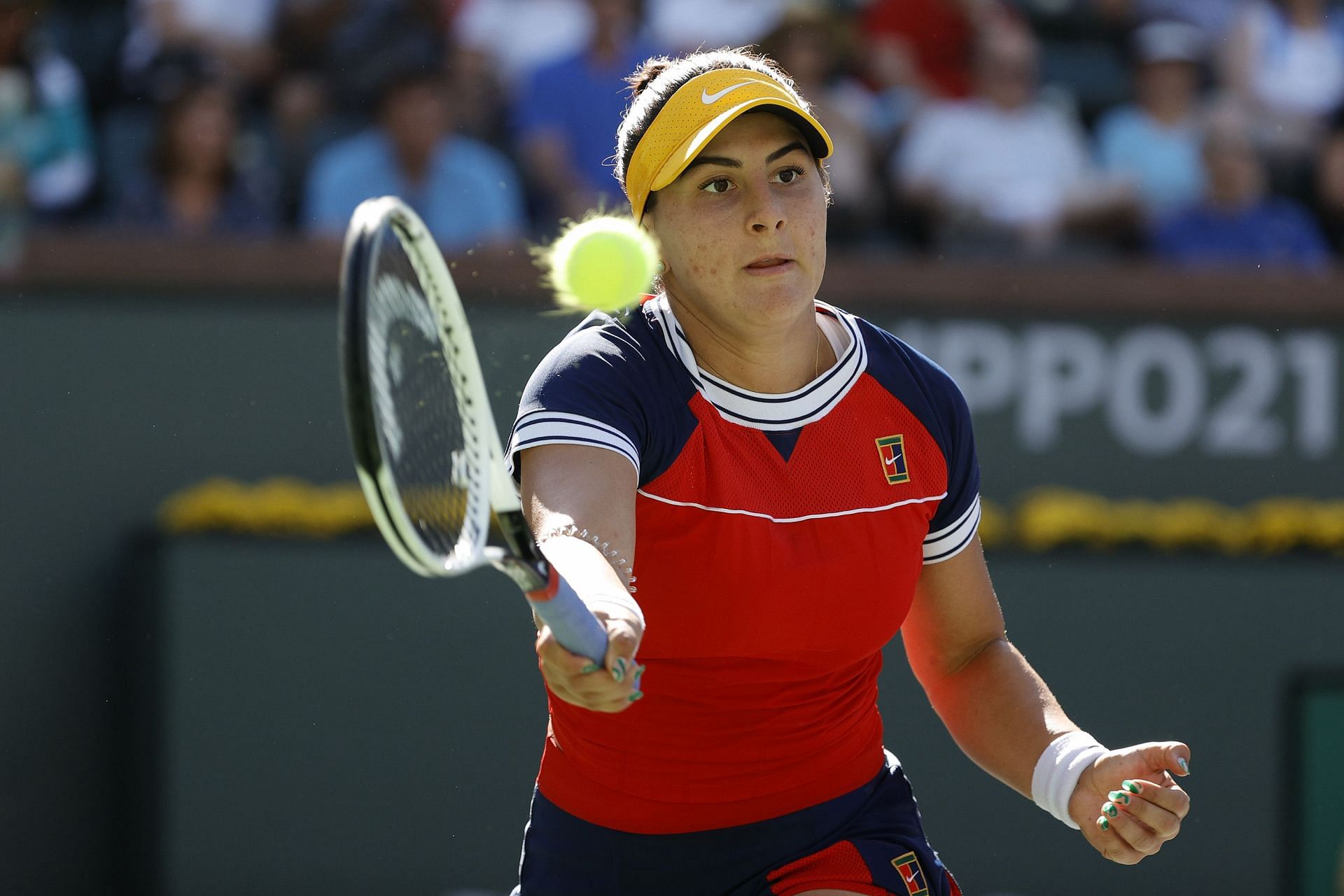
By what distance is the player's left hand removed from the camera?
255cm

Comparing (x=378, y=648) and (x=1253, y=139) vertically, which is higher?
(x=1253, y=139)

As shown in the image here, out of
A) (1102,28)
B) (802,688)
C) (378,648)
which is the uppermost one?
(1102,28)

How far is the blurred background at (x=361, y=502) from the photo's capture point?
5.57 meters

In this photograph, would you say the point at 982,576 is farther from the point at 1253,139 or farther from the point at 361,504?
the point at 1253,139

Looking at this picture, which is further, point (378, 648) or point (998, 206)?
point (998, 206)

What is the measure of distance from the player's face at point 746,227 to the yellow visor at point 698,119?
0.04 metres

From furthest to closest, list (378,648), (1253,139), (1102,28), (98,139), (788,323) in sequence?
(1102,28) → (1253,139) → (98,139) → (378,648) → (788,323)

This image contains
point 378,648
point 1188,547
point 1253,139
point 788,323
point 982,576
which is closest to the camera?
point 788,323

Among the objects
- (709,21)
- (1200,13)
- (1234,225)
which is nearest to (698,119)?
(1234,225)

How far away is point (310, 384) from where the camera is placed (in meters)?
5.88

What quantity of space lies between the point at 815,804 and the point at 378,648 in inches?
123

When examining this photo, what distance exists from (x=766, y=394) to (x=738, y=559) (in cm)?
29

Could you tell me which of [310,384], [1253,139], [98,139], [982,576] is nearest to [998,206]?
[1253,139]

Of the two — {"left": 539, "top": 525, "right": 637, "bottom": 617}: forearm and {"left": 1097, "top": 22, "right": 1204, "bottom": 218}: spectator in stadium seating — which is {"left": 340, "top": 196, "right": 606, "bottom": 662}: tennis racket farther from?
{"left": 1097, "top": 22, "right": 1204, "bottom": 218}: spectator in stadium seating
